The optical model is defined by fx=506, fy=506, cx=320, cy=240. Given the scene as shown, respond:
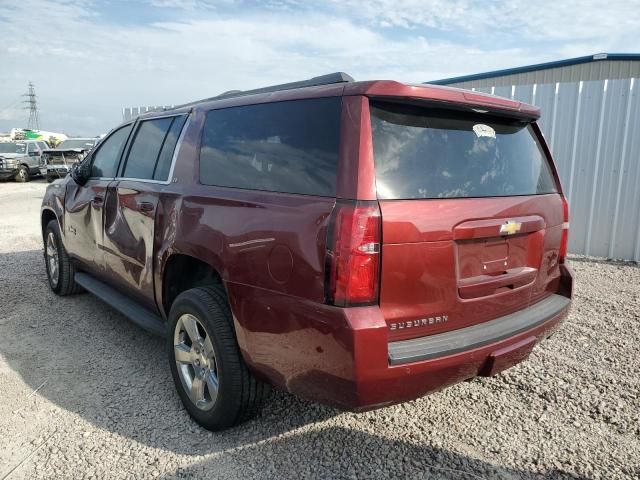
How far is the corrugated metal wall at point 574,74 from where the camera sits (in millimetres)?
12961

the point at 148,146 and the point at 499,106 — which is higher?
the point at 499,106

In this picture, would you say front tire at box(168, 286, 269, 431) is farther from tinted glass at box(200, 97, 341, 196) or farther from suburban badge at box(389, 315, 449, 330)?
suburban badge at box(389, 315, 449, 330)

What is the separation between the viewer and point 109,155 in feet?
14.6

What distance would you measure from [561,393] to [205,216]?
8.35 ft

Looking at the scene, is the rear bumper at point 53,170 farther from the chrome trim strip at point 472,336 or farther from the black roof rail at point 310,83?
the chrome trim strip at point 472,336

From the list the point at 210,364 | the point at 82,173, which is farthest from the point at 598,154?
the point at 82,173

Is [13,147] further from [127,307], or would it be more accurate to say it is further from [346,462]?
[346,462]

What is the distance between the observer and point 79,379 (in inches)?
140

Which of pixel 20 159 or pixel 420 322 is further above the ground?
pixel 20 159

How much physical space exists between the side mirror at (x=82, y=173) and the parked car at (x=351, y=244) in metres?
1.60

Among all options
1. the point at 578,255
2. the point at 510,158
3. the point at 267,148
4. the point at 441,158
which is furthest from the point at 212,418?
the point at 578,255

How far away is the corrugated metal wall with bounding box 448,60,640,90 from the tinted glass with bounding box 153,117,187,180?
10.6 m

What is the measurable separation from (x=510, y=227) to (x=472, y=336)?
0.60m

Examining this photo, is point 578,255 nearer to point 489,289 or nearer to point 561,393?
point 561,393
